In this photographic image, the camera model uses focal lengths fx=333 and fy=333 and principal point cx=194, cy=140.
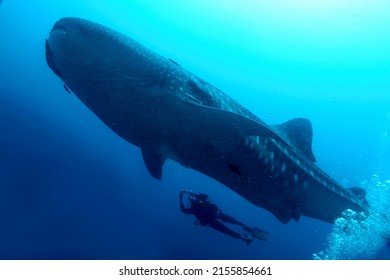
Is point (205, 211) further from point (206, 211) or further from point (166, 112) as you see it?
point (166, 112)

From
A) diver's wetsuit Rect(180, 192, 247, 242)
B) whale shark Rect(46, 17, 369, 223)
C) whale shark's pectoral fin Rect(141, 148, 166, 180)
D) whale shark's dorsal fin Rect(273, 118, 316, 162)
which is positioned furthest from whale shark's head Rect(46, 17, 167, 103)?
diver's wetsuit Rect(180, 192, 247, 242)

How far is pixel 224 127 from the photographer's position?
14.0 ft

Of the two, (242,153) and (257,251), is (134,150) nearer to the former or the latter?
(257,251)

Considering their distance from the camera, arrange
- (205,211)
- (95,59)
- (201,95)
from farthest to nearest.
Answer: (205,211) < (201,95) < (95,59)

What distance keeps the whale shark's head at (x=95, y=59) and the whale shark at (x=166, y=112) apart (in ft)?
0.04

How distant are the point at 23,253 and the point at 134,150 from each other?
4114cm

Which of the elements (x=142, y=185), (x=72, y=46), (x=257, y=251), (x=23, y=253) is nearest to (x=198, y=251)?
(x=257, y=251)

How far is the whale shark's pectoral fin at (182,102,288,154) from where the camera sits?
13.1 feet

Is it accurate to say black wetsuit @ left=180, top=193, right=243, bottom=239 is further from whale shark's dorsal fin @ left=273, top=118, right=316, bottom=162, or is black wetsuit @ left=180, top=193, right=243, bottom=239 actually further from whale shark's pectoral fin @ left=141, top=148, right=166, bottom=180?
whale shark's pectoral fin @ left=141, top=148, right=166, bottom=180

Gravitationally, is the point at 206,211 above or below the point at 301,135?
above

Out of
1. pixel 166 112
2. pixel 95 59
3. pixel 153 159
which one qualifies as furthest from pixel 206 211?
pixel 95 59

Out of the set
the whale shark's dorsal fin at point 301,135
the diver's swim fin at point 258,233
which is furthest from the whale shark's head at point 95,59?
the diver's swim fin at point 258,233

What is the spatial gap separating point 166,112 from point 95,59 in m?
1.04

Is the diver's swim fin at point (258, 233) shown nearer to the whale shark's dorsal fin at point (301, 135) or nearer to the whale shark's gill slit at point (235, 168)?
the whale shark's dorsal fin at point (301, 135)
